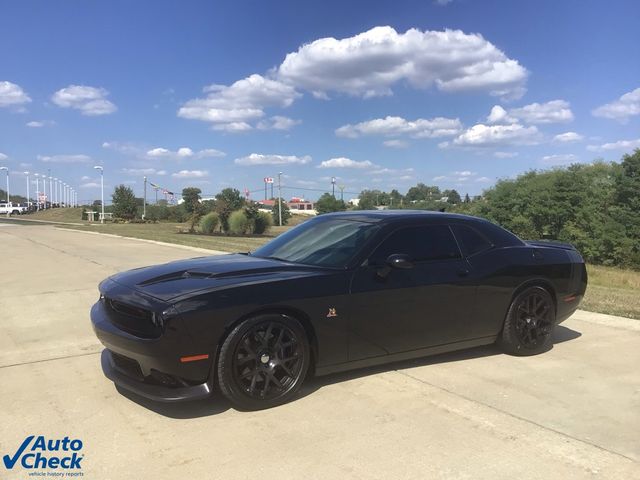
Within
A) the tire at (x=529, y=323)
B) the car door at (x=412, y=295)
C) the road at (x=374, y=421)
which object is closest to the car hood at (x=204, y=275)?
the car door at (x=412, y=295)

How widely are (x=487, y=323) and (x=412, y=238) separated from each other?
1185 mm

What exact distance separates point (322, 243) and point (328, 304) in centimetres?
89

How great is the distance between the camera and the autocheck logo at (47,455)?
10.4 feet

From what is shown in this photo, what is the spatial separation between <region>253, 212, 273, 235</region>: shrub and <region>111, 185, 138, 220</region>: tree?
24.2 meters

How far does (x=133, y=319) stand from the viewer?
13.0ft

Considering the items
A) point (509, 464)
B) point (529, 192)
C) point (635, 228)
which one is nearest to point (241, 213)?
point (529, 192)

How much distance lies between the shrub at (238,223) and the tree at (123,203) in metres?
24.5

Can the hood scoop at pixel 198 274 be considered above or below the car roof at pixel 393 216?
below

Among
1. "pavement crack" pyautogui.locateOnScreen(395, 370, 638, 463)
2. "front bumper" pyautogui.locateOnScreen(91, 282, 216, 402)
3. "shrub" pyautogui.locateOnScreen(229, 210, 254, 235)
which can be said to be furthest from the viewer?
"shrub" pyautogui.locateOnScreen(229, 210, 254, 235)

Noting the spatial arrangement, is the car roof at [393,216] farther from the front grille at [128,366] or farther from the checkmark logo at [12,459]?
the checkmark logo at [12,459]

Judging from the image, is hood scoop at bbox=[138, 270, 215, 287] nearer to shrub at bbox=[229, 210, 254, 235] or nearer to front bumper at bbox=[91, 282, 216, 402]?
front bumper at bbox=[91, 282, 216, 402]

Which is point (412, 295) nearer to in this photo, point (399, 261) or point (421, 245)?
point (399, 261)

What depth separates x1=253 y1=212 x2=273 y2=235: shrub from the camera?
3640 cm

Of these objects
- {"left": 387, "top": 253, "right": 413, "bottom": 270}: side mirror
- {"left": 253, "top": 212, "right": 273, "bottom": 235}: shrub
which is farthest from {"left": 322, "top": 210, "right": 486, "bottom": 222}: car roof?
{"left": 253, "top": 212, "right": 273, "bottom": 235}: shrub
